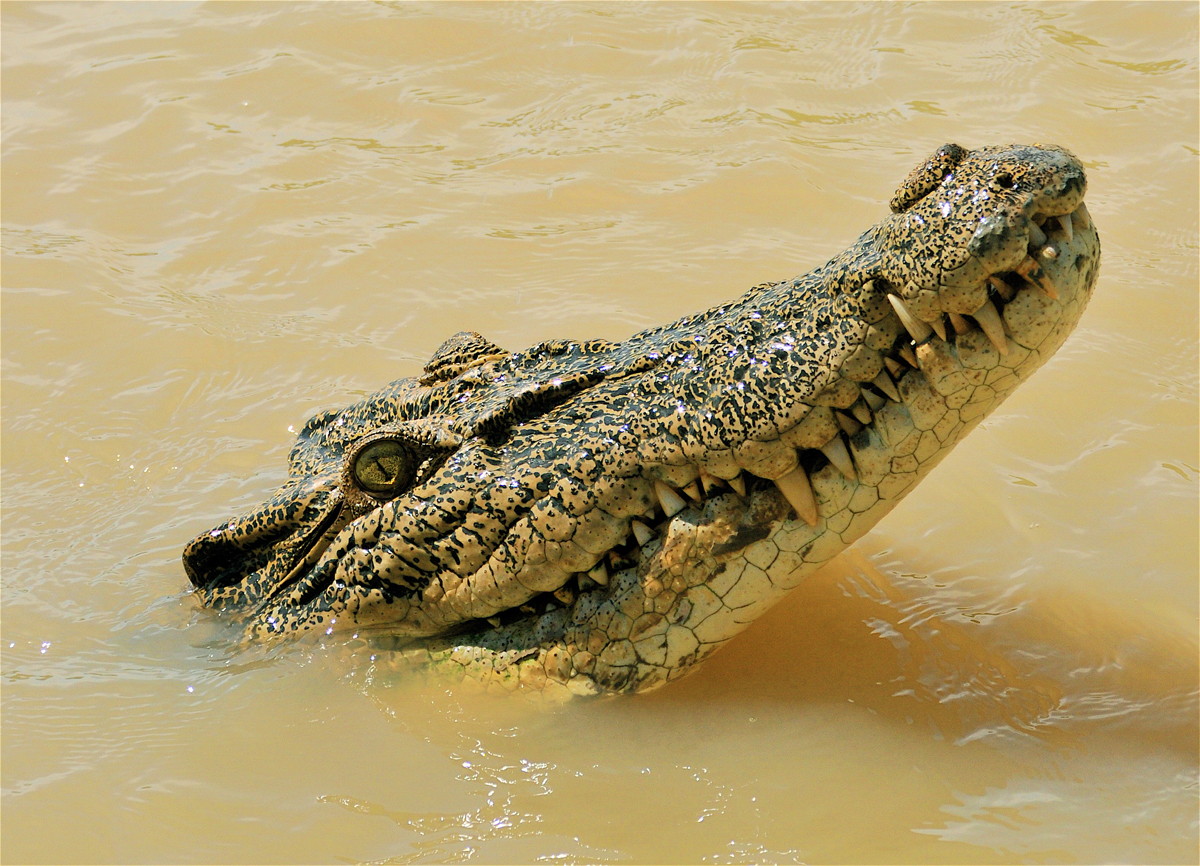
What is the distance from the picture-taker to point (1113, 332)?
587 cm

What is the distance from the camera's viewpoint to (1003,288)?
2641mm

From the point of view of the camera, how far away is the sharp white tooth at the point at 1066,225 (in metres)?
2.64

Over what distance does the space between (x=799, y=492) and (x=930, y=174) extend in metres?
0.89

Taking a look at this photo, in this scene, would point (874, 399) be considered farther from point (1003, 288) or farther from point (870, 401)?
point (1003, 288)

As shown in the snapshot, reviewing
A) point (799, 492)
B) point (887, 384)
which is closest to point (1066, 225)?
point (887, 384)

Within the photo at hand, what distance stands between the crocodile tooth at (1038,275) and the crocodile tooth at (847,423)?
0.55 m

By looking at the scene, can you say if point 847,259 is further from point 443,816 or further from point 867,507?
point 443,816

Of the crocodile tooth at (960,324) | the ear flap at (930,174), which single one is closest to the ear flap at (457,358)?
the ear flap at (930,174)

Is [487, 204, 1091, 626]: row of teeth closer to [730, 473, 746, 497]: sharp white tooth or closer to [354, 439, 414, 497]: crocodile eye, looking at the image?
[730, 473, 746, 497]: sharp white tooth

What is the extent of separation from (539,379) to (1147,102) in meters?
6.36

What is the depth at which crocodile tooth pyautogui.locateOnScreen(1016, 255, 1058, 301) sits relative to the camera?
8.54 ft

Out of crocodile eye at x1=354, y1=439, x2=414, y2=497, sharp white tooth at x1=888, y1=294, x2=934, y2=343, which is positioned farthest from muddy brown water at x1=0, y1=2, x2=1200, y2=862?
sharp white tooth at x1=888, y1=294, x2=934, y2=343

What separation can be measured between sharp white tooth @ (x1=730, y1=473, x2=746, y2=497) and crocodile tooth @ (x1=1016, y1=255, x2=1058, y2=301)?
2.93ft

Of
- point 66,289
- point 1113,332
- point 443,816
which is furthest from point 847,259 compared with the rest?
point 66,289
